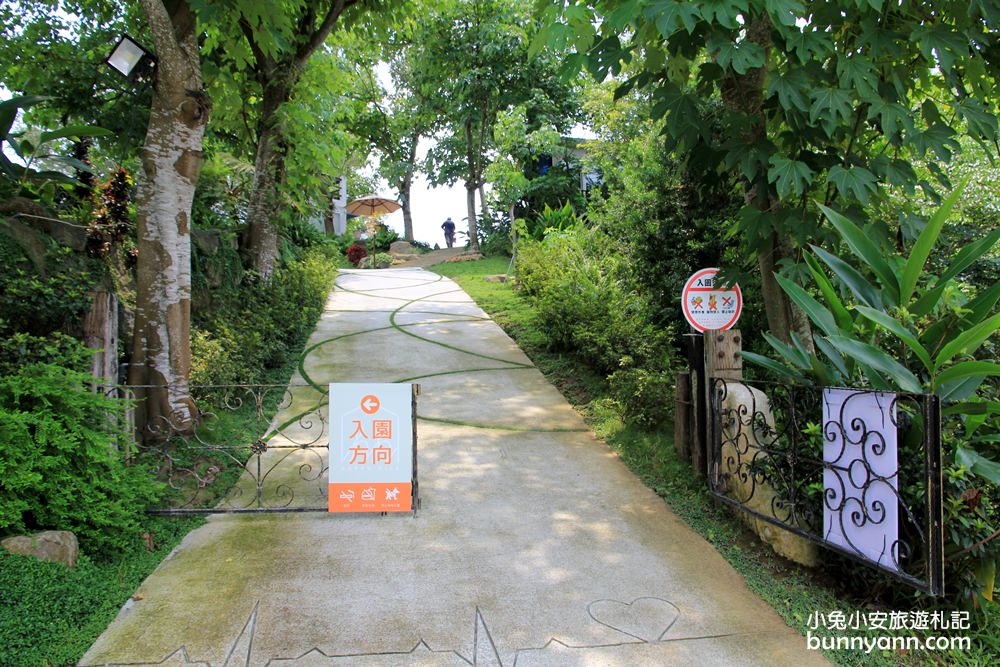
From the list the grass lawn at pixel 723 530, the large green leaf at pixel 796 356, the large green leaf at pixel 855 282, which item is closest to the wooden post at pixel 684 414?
the grass lawn at pixel 723 530

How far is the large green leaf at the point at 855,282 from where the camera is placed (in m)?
3.72

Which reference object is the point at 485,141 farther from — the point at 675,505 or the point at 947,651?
the point at 947,651

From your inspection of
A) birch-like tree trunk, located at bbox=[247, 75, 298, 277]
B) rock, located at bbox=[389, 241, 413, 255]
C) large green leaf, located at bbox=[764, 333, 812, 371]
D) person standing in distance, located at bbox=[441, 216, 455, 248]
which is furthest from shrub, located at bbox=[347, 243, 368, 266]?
large green leaf, located at bbox=[764, 333, 812, 371]

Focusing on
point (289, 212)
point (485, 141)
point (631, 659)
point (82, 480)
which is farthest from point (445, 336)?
point (485, 141)

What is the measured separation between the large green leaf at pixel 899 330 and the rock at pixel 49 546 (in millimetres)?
4277

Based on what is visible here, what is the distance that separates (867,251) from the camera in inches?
149

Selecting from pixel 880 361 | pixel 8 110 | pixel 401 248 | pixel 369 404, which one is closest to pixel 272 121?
pixel 8 110

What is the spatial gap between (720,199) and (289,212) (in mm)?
6092

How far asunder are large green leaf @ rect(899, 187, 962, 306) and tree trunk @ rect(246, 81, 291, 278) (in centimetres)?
762

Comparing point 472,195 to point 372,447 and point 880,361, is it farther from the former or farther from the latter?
point 880,361

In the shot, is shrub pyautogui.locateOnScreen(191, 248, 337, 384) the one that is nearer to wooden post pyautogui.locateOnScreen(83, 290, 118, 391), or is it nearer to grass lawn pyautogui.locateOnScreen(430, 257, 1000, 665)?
wooden post pyautogui.locateOnScreen(83, 290, 118, 391)

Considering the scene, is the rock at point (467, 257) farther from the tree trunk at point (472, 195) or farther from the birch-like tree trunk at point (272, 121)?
the birch-like tree trunk at point (272, 121)

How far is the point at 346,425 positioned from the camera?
454 cm

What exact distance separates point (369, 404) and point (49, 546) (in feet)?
6.31
